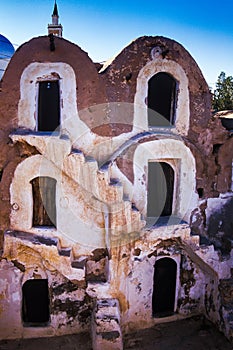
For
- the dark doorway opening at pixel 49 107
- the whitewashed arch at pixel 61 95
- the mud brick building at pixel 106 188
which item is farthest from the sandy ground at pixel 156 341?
the dark doorway opening at pixel 49 107

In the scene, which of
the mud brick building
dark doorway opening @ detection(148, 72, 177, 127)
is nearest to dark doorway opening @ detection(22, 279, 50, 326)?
the mud brick building

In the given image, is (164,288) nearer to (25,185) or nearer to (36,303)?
(36,303)

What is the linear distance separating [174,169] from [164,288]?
12.5ft

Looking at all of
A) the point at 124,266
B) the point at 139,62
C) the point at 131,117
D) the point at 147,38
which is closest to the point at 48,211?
the point at 124,266

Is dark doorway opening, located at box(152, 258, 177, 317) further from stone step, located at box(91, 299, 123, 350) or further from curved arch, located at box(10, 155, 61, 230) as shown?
curved arch, located at box(10, 155, 61, 230)

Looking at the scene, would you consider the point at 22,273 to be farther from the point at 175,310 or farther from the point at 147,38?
the point at 147,38

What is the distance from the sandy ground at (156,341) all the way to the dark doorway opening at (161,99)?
6.28 m

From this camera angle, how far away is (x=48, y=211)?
9961mm

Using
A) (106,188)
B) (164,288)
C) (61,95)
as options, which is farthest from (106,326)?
(61,95)

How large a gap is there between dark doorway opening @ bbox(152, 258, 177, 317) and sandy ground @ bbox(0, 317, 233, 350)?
55cm

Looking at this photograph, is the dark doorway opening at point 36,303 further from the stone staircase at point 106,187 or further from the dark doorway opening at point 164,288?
the dark doorway opening at point 164,288

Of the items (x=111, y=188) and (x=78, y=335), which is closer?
(x=111, y=188)

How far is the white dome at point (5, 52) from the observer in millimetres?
17406

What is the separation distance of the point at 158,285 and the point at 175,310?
1048 mm
